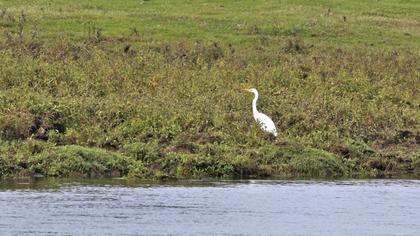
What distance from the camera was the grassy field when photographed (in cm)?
2430

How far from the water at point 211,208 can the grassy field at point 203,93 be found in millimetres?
1254

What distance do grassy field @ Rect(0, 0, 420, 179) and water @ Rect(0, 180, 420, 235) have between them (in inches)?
49.4

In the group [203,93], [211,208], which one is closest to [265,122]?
[203,93]

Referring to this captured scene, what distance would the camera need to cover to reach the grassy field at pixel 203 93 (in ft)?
79.7

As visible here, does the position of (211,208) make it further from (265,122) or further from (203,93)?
(203,93)

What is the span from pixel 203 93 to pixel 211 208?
9546mm

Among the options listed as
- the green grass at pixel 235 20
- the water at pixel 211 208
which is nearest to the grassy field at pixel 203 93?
the green grass at pixel 235 20

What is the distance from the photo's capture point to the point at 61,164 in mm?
23281

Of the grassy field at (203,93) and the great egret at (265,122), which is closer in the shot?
the grassy field at (203,93)

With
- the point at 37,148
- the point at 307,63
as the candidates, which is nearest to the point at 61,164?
the point at 37,148

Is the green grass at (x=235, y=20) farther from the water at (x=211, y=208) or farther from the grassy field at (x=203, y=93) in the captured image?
the water at (x=211, y=208)

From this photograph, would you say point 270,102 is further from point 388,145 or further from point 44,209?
point 44,209

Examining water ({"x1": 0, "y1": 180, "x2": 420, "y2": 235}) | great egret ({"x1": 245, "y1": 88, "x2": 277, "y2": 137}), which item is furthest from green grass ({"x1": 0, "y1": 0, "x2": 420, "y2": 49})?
water ({"x1": 0, "y1": 180, "x2": 420, "y2": 235})

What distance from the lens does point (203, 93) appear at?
2930 centimetres
